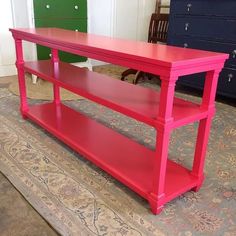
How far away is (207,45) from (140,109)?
1.80 m

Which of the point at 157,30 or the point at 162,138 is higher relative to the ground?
the point at 157,30

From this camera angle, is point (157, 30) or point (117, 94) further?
point (157, 30)

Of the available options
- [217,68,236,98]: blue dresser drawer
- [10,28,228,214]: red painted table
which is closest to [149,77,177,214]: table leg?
[10,28,228,214]: red painted table

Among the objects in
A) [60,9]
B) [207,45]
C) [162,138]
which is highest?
[60,9]

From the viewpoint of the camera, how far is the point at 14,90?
9.86 ft

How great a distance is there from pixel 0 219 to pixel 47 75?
100 centimetres

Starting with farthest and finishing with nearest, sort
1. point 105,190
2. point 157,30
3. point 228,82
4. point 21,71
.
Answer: point 157,30 < point 228,82 < point 21,71 < point 105,190

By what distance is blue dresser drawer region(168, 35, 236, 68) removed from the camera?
267cm

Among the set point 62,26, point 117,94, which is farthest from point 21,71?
point 62,26

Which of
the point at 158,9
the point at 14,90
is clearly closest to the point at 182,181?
the point at 14,90

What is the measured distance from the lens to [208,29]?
2779 millimetres

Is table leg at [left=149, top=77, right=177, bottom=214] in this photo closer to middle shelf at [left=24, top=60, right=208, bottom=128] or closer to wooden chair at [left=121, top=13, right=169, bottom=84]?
middle shelf at [left=24, top=60, right=208, bottom=128]

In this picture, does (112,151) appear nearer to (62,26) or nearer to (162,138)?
(162,138)

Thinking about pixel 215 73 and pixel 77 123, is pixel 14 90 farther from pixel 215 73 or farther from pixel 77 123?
pixel 215 73
